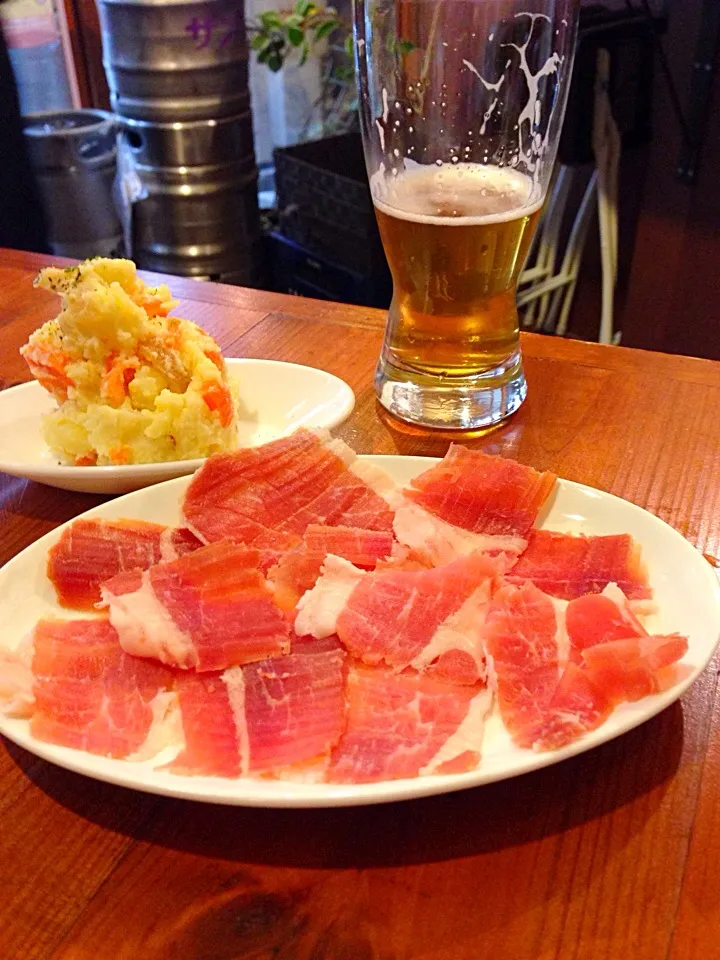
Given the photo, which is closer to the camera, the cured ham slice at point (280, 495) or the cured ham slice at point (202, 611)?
the cured ham slice at point (202, 611)

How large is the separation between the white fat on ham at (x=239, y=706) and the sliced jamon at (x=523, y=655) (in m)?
0.17

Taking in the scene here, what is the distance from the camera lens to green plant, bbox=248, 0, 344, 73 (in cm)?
244

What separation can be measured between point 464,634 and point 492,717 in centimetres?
7

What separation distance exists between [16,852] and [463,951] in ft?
0.90

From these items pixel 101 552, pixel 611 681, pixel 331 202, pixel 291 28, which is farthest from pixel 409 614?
pixel 291 28

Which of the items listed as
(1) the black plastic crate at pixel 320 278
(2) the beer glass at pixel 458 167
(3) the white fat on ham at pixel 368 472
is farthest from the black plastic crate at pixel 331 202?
(3) the white fat on ham at pixel 368 472

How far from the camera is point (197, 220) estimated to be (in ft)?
8.58

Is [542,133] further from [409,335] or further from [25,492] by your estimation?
[25,492]

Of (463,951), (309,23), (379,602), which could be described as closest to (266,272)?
(309,23)

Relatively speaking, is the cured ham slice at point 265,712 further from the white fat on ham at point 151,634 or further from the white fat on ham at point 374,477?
the white fat on ham at point 374,477

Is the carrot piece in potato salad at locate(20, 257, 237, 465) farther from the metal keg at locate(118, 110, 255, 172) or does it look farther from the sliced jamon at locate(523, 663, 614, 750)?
the metal keg at locate(118, 110, 255, 172)

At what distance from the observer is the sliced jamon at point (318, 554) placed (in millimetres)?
647

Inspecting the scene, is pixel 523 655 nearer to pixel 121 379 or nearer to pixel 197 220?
pixel 121 379

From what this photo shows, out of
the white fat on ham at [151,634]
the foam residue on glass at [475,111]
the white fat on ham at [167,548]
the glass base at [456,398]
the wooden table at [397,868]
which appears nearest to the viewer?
the wooden table at [397,868]
